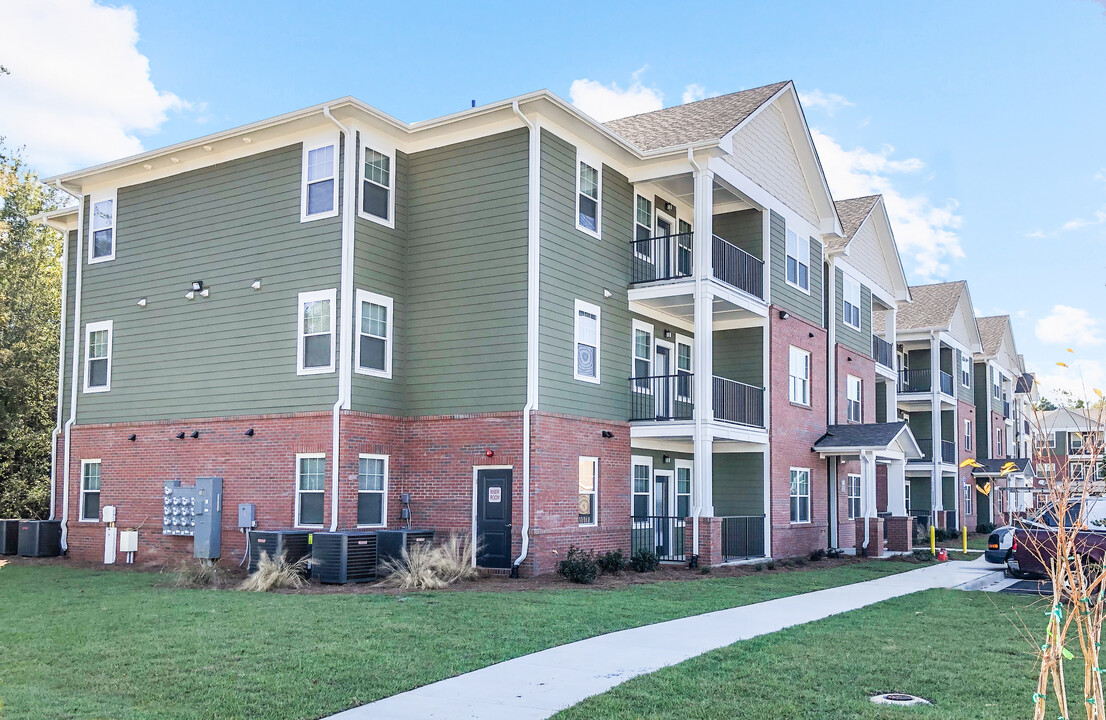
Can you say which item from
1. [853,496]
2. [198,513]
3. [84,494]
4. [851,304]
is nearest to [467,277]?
[198,513]

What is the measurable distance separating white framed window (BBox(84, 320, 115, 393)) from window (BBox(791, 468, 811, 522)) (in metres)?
16.6

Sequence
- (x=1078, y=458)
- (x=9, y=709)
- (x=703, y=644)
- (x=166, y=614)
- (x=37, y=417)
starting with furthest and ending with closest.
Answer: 1. (x=37, y=417)
2. (x=166, y=614)
3. (x=703, y=644)
4. (x=9, y=709)
5. (x=1078, y=458)

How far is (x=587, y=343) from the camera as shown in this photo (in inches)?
795

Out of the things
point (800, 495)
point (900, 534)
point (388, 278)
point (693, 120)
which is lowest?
point (900, 534)

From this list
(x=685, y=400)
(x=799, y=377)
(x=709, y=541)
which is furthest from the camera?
(x=799, y=377)

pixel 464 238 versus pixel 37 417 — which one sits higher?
pixel 464 238

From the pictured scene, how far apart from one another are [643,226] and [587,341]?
3825mm

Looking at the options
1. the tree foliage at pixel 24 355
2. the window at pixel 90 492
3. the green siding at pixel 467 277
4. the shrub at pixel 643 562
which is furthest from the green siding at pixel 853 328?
the tree foliage at pixel 24 355

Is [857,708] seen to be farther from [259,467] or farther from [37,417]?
[37,417]

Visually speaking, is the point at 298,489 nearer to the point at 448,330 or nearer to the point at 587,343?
the point at 448,330

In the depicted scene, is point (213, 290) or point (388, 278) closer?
point (388, 278)

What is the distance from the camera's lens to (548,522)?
60.3ft

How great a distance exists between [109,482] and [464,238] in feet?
31.7

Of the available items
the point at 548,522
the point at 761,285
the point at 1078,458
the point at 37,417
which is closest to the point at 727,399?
the point at 761,285
